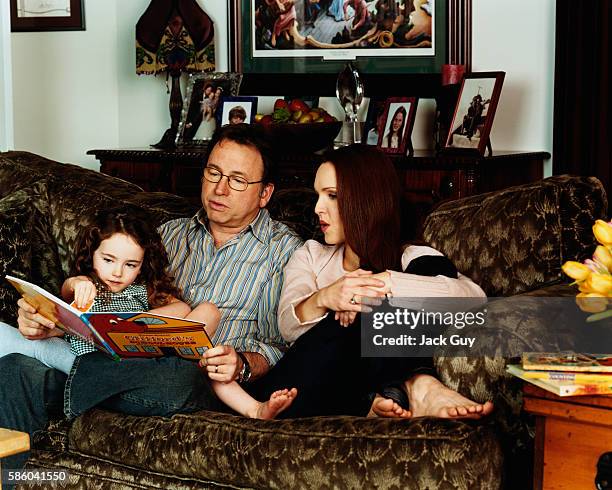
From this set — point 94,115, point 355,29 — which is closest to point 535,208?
point 355,29

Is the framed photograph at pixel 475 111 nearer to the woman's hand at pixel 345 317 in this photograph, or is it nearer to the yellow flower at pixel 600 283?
the woman's hand at pixel 345 317

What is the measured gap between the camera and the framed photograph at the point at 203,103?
451 cm

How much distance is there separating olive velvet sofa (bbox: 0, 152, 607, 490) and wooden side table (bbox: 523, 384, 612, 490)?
4.4 inches

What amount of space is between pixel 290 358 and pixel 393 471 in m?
0.51

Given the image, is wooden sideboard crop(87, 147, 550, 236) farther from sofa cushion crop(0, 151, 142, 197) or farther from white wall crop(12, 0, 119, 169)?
white wall crop(12, 0, 119, 169)

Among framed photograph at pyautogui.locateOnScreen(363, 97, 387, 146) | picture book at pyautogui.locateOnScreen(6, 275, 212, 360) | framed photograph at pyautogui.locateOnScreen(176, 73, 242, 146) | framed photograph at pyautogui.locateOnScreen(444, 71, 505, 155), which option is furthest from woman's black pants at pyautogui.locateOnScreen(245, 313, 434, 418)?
framed photograph at pyautogui.locateOnScreen(176, 73, 242, 146)

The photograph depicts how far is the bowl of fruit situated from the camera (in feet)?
12.8

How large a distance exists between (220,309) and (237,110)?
1829mm

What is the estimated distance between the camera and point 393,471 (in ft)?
6.34

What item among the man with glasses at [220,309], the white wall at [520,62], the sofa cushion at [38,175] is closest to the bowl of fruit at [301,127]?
the white wall at [520,62]

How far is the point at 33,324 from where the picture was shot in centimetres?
249

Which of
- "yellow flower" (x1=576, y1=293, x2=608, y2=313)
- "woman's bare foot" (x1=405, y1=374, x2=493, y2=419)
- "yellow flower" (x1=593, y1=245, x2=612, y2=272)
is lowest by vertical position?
"woman's bare foot" (x1=405, y1=374, x2=493, y2=419)

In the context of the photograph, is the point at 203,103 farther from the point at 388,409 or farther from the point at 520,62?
the point at 388,409

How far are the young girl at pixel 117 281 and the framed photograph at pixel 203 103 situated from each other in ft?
6.25
